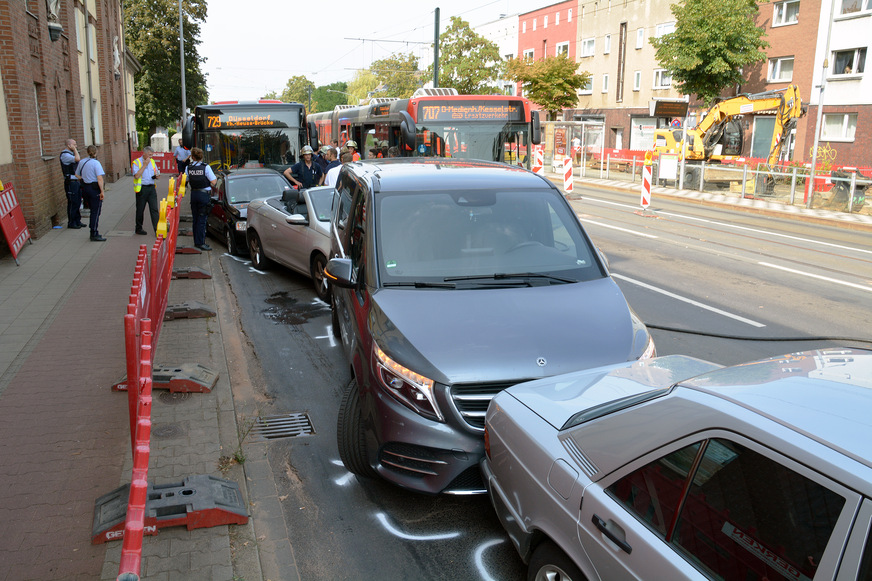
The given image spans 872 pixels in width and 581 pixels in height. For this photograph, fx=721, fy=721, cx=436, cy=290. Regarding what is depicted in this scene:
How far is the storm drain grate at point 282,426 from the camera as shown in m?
5.61

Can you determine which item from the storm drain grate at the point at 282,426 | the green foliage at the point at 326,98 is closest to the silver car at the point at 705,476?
the storm drain grate at the point at 282,426

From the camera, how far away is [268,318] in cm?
903

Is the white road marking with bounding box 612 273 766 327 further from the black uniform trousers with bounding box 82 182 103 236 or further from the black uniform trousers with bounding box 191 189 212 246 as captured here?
the black uniform trousers with bounding box 82 182 103 236

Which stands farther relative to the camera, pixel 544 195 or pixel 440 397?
pixel 544 195

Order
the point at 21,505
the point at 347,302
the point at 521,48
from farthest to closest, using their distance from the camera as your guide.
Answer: the point at 521,48 < the point at 347,302 < the point at 21,505

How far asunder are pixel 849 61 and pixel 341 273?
34504 millimetres

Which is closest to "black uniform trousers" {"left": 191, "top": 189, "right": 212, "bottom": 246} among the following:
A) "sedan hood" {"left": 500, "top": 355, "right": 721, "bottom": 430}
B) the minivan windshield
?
the minivan windshield

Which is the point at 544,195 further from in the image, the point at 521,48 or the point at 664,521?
the point at 521,48

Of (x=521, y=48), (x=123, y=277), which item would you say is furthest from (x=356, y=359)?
(x=521, y=48)

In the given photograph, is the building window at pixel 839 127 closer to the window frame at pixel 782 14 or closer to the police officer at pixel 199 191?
the window frame at pixel 782 14

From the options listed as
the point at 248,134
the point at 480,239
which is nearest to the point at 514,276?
the point at 480,239

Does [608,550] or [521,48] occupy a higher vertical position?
[521,48]

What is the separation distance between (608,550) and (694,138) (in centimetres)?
3074

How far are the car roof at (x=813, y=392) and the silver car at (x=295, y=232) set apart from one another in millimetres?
6790
